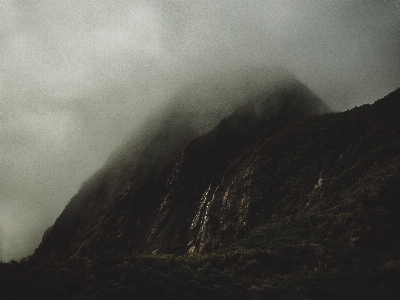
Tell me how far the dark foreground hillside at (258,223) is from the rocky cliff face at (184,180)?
35 centimetres

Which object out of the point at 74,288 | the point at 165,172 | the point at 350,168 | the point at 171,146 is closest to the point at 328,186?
the point at 350,168

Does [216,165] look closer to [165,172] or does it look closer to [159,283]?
[165,172]

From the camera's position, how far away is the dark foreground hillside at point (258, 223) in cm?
1357

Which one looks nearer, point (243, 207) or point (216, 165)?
point (243, 207)

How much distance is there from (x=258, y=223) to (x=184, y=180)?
88.1ft

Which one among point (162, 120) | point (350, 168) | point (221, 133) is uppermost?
point (162, 120)

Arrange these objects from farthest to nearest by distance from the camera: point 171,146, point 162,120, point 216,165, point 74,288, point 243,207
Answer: point 162,120 < point 171,146 < point 216,165 < point 243,207 < point 74,288

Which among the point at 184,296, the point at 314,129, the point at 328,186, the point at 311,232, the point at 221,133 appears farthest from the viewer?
the point at 221,133

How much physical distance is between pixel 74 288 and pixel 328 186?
26.5m

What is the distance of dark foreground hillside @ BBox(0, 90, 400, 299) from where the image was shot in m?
13.6

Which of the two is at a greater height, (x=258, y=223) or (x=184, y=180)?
(x=184, y=180)

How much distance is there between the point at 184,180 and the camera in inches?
2381

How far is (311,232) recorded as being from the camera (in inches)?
904

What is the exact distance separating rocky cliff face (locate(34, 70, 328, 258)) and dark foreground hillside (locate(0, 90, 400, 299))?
0.35 m
